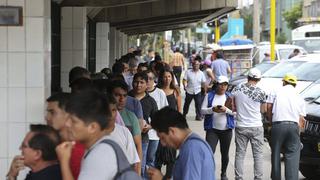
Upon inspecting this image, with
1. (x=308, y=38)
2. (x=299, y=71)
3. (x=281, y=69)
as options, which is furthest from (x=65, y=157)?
(x=308, y=38)

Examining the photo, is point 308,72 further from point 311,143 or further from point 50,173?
point 50,173

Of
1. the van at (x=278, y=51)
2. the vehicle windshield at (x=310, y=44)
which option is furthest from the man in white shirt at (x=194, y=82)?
the vehicle windshield at (x=310, y=44)

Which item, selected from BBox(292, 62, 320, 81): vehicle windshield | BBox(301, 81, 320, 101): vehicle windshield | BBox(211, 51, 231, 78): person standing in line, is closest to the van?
BBox(211, 51, 231, 78): person standing in line

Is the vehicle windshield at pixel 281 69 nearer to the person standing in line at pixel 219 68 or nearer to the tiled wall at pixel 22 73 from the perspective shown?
the person standing in line at pixel 219 68

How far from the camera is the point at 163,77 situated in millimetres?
10891

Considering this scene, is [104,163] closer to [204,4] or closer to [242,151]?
[242,151]

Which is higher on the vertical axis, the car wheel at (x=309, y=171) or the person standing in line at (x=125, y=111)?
the person standing in line at (x=125, y=111)

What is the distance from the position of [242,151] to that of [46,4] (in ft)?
12.0

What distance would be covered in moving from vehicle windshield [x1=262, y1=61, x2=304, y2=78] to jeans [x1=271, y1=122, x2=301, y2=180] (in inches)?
376

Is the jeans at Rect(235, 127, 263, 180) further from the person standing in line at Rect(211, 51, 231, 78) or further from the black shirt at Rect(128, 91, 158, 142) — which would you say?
the person standing in line at Rect(211, 51, 231, 78)

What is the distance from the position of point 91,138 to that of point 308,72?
556 inches

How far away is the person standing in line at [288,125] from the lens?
9195 mm

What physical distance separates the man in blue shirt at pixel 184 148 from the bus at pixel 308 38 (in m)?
29.3

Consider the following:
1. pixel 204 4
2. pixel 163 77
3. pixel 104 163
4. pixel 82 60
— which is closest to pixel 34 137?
pixel 104 163
